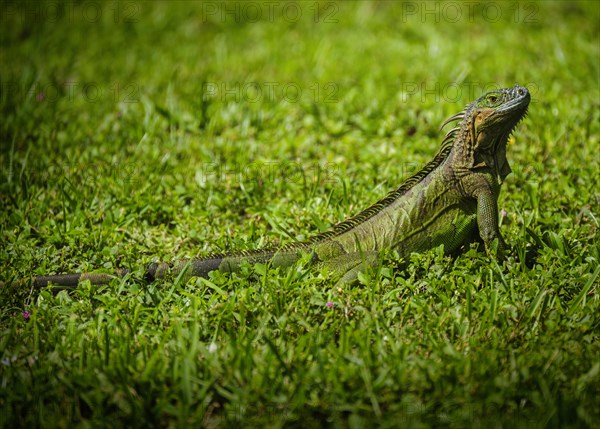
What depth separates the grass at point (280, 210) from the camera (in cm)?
282

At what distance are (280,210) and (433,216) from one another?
1121 mm

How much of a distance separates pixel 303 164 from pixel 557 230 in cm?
193

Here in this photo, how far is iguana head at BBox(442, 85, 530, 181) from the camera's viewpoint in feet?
11.9

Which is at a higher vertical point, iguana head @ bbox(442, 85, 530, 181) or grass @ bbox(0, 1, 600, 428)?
iguana head @ bbox(442, 85, 530, 181)

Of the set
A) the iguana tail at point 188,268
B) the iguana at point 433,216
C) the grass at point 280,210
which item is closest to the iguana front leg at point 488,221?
the iguana at point 433,216

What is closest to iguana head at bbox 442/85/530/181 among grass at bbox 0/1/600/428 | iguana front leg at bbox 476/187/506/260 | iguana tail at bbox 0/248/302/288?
iguana front leg at bbox 476/187/506/260

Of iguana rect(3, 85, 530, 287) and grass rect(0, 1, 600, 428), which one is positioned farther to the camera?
iguana rect(3, 85, 530, 287)

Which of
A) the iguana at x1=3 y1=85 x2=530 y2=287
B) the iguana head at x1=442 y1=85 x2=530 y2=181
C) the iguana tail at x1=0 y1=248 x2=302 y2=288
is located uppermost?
the iguana head at x1=442 y1=85 x2=530 y2=181

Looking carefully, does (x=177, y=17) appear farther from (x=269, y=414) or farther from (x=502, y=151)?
(x=269, y=414)

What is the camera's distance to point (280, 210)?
4.40 metres

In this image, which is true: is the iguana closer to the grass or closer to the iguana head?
the iguana head

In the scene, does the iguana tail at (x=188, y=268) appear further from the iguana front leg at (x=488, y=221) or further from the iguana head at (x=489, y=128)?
the iguana head at (x=489, y=128)

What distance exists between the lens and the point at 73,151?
5227 millimetres

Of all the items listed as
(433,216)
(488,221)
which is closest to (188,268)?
(433,216)
